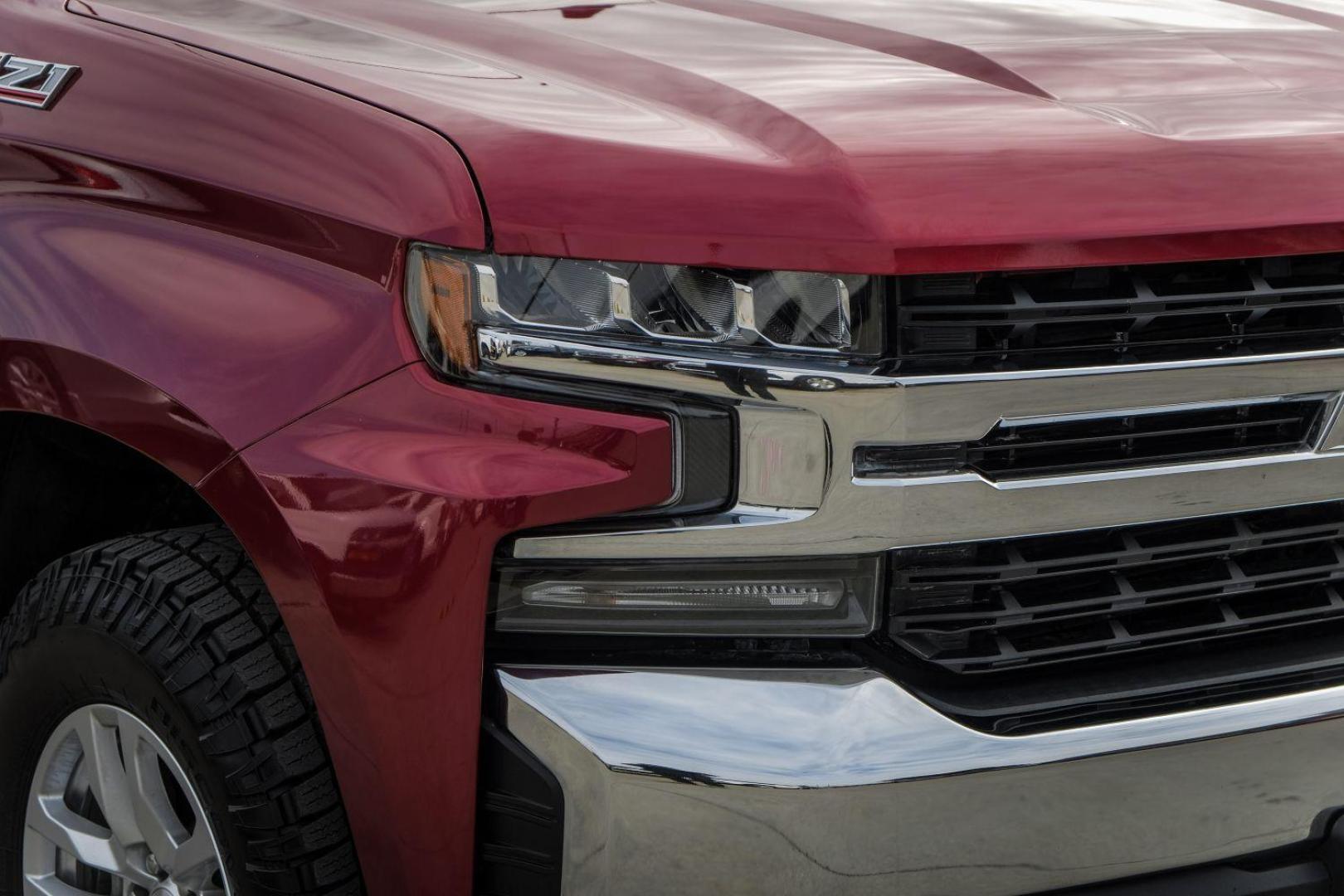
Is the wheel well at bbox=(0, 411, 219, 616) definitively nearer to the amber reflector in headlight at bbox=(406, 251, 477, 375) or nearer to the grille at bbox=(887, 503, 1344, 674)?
the amber reflector in headlight at bbox=(406, 251, 477, 375)

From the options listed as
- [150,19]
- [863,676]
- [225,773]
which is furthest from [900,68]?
[225,773]

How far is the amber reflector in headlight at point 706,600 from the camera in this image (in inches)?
65.2

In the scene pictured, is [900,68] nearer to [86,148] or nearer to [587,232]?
[587,232]

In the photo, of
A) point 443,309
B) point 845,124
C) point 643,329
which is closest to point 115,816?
point 443,309

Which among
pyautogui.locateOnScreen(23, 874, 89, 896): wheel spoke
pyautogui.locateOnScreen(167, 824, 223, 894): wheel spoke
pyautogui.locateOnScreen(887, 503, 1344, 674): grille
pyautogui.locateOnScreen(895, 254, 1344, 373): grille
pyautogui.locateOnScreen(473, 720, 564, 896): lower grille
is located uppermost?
pyautogui.locateOnScreen(895, 254, 1344, 373): grille

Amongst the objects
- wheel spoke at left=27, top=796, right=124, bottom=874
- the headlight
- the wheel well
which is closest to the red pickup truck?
the headlight

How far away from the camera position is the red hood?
1613 millimetres

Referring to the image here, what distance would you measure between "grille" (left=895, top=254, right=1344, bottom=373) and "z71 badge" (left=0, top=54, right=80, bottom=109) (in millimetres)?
1210

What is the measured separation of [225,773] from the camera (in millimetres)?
1767

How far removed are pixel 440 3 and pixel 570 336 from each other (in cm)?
105

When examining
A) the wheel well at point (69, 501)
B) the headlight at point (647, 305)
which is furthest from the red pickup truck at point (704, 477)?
the wheel well at point (69, 501)

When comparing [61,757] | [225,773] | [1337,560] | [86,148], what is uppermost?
[86,148]

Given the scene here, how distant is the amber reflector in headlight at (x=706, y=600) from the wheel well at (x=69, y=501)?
0.77 metres

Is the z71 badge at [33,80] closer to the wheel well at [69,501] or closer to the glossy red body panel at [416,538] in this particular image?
the wheel well at [69,501]
